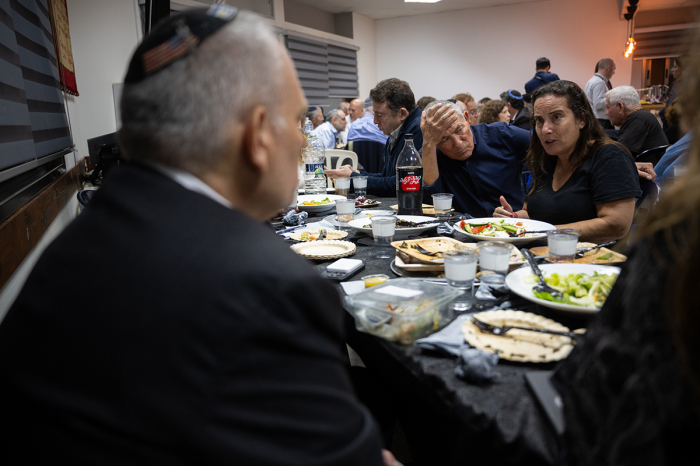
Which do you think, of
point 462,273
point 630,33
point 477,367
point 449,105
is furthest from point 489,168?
point 630,33

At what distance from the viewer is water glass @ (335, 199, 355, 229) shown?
2.05 meters

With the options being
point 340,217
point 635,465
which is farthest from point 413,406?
point 340,217

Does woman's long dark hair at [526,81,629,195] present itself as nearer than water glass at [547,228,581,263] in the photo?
No

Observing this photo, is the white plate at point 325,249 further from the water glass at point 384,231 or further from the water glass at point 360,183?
the water glass at point 360,183

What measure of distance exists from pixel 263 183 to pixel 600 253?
1.17m

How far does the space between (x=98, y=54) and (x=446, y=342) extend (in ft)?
16.1

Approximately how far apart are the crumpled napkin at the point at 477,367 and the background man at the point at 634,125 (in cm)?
461

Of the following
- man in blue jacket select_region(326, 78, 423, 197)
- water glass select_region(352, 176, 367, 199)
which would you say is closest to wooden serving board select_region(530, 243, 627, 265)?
water glass select_region(352, 176, 367, 199)

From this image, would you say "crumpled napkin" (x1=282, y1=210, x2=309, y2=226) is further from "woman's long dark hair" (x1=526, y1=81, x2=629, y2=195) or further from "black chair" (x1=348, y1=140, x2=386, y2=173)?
"black chair" (x1=348, y1=140, x2=386, y2=173)

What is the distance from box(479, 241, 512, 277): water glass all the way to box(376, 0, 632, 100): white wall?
925 cm

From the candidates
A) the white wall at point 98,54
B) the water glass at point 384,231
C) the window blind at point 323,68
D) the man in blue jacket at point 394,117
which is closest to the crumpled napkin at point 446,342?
the water glass at point 384,231

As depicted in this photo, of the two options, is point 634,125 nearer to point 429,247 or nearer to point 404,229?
point 404,229

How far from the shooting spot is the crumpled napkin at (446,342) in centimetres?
87

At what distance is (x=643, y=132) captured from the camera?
14.8 ft
